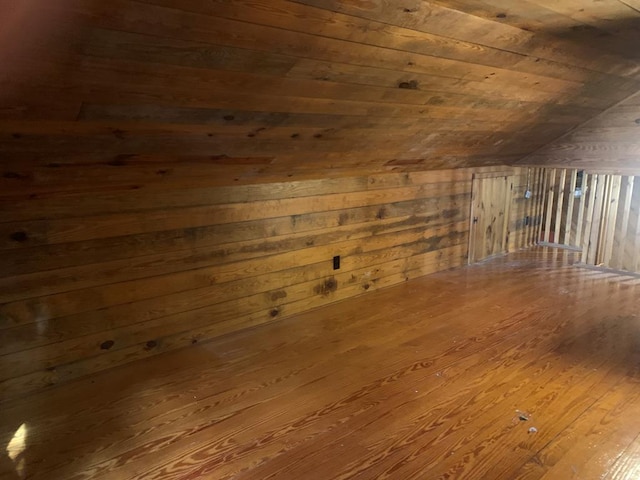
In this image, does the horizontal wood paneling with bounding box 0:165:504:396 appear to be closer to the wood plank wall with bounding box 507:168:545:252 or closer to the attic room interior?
the attic room interior

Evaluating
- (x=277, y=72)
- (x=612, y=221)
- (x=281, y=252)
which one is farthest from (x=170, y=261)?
(x=612, y=221)

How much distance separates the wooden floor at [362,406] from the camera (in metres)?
1.94

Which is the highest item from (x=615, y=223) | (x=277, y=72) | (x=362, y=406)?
(x=277, y=72)

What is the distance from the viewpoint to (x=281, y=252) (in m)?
3.40

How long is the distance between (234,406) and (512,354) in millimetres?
1699

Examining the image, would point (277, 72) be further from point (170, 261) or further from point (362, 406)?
point (362, 406)

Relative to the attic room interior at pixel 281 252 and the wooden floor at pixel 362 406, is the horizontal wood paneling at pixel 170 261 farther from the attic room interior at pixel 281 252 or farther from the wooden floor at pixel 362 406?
the wooden floor at pixel 362 406

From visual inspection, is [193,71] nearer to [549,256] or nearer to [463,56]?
[463,56]

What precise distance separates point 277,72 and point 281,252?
1624 mm

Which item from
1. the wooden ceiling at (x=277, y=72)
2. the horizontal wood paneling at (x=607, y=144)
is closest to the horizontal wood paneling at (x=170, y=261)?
the wooden ceiling at (x=277, y=72)

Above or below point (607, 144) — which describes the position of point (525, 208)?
below

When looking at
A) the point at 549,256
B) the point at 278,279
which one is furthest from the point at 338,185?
the point at 549,256

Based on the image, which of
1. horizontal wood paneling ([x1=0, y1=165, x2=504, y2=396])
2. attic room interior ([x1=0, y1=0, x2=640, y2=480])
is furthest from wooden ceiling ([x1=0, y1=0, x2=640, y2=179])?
horizontal wood paneling ([x1=0, y1=165, x2=504, y2=396])

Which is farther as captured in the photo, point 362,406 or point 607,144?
point 607,144
